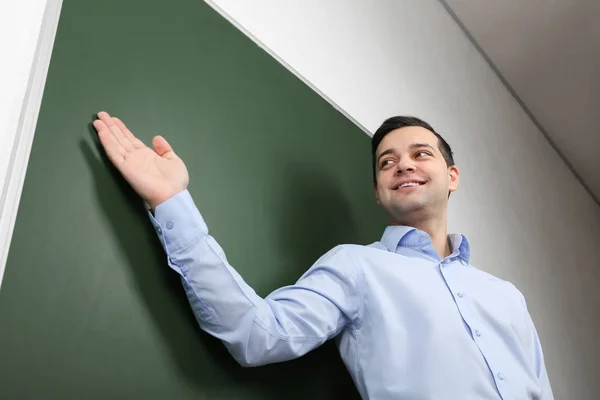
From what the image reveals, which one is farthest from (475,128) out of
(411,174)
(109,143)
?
(109,143)

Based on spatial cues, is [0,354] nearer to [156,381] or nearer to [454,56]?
[156,381]

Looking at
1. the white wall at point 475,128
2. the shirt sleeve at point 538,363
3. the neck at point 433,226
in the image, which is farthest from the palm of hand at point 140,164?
the shirt sleeve at point 538,363

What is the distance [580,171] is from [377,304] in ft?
12.6

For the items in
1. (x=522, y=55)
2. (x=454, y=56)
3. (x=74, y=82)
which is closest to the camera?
(x=74, y=82)

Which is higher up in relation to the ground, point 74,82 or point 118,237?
point 74,82

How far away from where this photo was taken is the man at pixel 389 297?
0.92 metres

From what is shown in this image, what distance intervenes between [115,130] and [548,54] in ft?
9.58

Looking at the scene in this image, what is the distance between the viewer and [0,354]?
0.69 m

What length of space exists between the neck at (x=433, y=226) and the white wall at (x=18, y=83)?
0.99 metres

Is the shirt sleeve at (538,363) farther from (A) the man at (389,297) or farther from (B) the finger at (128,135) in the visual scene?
(B) the finger at (128,135)

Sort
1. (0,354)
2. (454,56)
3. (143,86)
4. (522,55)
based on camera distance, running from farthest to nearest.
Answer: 1. (522,55)
2. (454,56)
3. (143,86)
4. (0,354)

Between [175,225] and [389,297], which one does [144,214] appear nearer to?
[175,225]

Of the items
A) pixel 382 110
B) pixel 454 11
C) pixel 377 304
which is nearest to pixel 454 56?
pixel 454 11

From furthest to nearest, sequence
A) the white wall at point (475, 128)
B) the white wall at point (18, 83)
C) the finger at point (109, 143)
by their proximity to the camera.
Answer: the white wall at point (475, 128)
the finger at point (109, 143)
the white wall at point (18, 83)
